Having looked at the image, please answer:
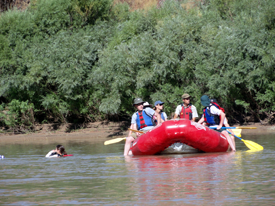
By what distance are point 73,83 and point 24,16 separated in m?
6.20

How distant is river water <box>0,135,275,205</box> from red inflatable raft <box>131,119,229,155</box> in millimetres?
262

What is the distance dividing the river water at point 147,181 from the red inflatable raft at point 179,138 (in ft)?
0.86

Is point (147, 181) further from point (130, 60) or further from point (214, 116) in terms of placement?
point (130, 60)

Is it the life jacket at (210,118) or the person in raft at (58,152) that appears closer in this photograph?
the life jacket at (210,118)

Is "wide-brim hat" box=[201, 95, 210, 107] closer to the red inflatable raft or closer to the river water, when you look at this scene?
the red inflatable raft

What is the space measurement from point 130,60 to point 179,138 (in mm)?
11853

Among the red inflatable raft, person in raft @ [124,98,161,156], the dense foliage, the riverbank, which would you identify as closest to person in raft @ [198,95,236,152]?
the red inflatable raft

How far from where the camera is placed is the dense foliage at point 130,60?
66.5 ft

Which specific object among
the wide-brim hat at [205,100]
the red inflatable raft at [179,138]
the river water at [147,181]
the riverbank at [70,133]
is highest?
the wide-brim hat at [205,100]

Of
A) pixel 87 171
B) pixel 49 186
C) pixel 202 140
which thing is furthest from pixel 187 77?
pixel 49 186

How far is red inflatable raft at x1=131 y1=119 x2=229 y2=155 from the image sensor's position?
404 inches

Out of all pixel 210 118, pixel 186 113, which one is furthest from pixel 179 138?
pixel 210 118

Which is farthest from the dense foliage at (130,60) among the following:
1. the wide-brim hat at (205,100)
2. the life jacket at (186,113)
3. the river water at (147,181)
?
the river water at (147,181)

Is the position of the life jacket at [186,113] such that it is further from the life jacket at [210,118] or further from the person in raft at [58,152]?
the person in raft at [58,152]
